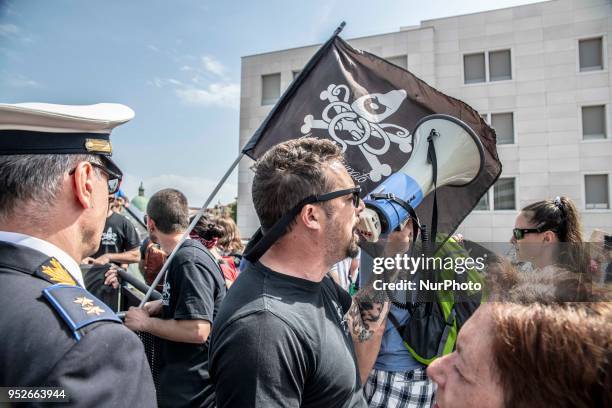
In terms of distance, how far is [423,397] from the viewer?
6.80ft

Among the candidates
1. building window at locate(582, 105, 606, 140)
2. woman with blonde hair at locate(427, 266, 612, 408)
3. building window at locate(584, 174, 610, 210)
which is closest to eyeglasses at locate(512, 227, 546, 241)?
woman with blonde hair at locate(427, 266, 612, 408)

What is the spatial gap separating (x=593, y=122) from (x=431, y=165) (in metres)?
23.5

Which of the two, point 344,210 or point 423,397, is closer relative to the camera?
point 344,210

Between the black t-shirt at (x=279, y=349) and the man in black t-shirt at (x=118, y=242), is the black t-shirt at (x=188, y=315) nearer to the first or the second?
the black t-shirt at (x=279, y=349)

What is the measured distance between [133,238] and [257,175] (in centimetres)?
359

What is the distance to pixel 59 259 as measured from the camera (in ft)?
3.76

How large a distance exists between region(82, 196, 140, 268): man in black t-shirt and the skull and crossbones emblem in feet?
9.95

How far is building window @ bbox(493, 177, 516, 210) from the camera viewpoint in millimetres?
21266

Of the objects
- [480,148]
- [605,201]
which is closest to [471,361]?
[480,148]

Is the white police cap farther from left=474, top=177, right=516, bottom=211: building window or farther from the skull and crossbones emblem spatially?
left=474, top=177, right=516, bottom=211: building window

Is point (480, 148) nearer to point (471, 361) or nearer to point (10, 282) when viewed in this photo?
point (471, 361)

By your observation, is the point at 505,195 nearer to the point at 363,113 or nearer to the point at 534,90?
the point at 534,90

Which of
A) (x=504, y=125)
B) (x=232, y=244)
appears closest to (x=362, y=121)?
(x=232, y=244)

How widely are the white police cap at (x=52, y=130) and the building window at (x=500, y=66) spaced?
24.3 metres
